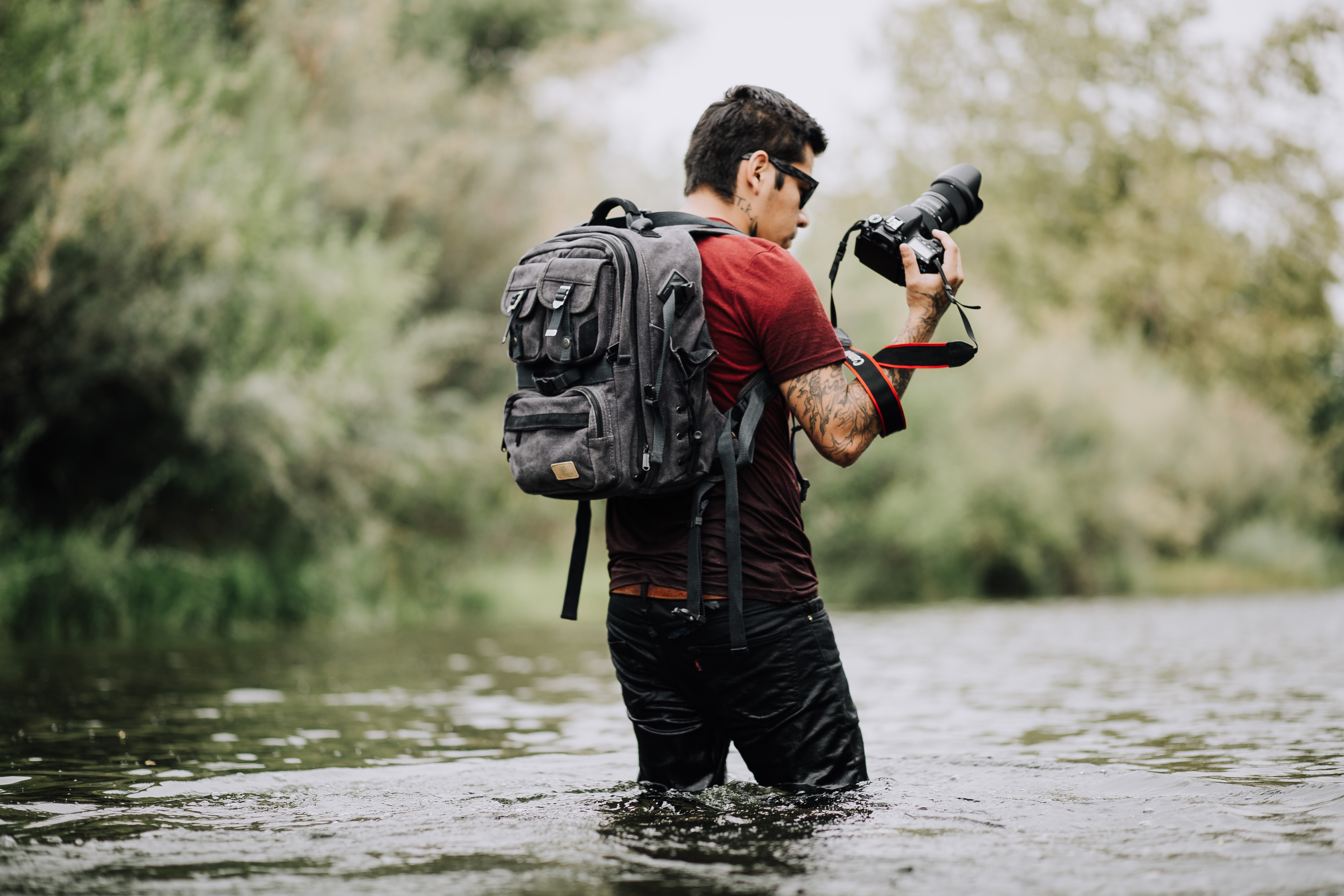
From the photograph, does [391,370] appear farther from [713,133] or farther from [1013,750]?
[713,133]

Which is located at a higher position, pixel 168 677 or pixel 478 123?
pixel 478 123

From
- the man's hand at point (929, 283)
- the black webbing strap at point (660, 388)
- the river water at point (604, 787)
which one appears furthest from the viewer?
the man's hand at point (929, 283)

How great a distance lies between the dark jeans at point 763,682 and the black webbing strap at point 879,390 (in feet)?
1.71

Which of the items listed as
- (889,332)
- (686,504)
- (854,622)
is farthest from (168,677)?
(889,332)

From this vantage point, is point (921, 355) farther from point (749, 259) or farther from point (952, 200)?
point (952, 200)

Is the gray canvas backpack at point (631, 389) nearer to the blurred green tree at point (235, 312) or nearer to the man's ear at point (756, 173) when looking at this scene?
the man's ear at point (756, 173)

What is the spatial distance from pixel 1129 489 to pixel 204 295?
58.1ft

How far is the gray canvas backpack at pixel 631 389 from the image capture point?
3434 mm

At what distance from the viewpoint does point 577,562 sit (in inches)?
155

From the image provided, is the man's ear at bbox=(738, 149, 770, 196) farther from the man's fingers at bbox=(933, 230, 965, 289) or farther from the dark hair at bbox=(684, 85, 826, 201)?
the man's fingers at bbox=(933, 230, 965, 289)

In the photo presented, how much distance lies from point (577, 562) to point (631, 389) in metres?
0.70

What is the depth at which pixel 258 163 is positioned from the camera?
1294 centimetres

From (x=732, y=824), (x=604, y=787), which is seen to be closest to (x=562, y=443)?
(x=732, y=824)

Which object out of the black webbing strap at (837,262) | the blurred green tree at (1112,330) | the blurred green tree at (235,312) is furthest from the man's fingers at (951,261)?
the blurred green tree at (1112,330)
